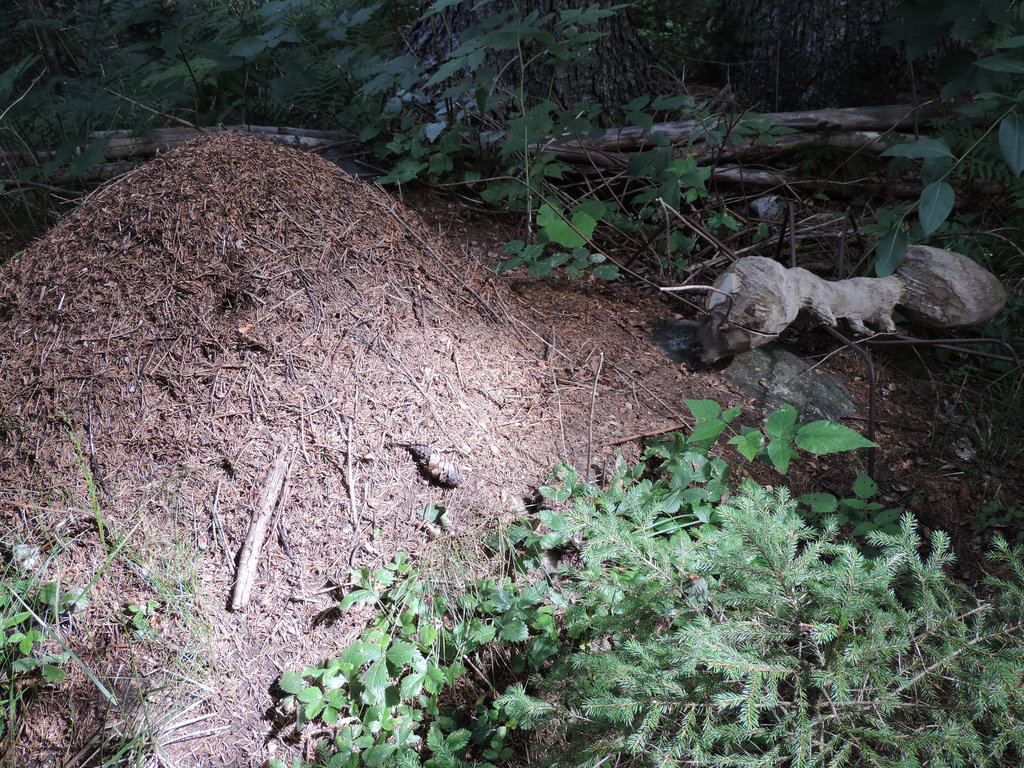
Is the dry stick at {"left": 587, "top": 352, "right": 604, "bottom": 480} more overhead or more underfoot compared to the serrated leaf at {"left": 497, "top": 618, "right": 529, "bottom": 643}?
more overhead

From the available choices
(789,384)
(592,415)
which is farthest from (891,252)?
(592,415)

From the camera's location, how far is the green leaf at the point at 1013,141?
92.0 inches

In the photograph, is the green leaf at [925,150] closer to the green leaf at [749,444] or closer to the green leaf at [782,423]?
Answer: the green leaf at [782,423]

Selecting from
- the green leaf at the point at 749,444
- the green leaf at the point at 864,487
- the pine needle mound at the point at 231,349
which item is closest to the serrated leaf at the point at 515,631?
the pine needle mound at the point at 231,349

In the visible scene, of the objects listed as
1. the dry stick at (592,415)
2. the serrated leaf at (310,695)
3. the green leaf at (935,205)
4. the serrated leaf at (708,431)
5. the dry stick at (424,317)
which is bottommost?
the serrated leaf at (310,695)

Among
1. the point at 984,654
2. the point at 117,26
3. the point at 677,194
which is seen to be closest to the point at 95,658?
the point at 984,654

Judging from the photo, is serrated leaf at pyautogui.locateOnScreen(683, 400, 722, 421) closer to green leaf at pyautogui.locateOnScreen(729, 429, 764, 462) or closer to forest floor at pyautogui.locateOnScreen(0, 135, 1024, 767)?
green leaf at pyautogui.locateOnScreen(729, 429, 764, 462)

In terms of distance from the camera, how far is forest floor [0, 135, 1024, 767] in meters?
1.75

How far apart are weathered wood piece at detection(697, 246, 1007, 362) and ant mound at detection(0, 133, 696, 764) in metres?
0.70

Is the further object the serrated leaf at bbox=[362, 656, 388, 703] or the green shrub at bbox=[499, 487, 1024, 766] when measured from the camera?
the serrated leaf at bbox=[362, 656, 388, 703]

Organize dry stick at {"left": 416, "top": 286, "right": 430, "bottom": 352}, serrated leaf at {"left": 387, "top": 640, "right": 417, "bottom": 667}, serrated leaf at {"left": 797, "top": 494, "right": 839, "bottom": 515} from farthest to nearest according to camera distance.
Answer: dry stick at {"left": 416, "top": 286, "right": 430, "bottom": 352} < serrated leaf at {"left": 797, "top": 494, "right": 839, "bottom": 515} < serrated leaf at {"left": 387, "top": 640, "right": 417, "bottom": 667}

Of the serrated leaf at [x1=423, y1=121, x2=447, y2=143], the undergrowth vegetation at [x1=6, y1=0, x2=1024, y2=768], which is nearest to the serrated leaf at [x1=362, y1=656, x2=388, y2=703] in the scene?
the undergrowth vegetation at [x1=6, y1=0, x2=1024, y2=768]

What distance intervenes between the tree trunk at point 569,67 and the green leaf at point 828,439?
256 cm

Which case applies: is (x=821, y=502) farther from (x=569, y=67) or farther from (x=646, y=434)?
(x=569, y=67)
